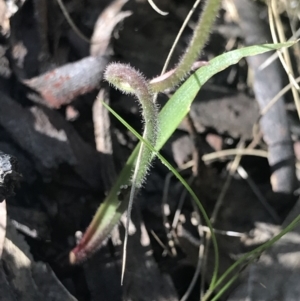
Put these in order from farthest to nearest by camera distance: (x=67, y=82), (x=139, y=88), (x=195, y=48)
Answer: (x=67, y=82), (x=195, y=48), (x=139, y=88)

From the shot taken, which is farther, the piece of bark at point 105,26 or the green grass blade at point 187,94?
the piece of bark at point 105,26

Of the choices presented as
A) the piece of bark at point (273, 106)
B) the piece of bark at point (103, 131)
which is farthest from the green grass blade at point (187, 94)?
the piece of bark at point (273, 106)

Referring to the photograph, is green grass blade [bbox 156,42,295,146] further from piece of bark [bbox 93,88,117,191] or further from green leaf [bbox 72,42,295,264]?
piece of bark [bbox 93,88,117,191]

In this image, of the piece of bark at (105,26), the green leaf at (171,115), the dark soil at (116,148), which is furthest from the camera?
the piece of bark at (105,26)

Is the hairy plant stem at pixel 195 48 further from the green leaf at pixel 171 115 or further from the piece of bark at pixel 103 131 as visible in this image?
the piece of bark at pixel 103 131

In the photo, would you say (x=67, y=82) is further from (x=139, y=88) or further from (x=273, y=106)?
(x=273, y=106)

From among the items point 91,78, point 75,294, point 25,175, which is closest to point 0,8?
point 91,78

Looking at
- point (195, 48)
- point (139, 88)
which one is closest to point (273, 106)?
point (195, 48)

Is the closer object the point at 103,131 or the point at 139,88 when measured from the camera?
the point at 139,88

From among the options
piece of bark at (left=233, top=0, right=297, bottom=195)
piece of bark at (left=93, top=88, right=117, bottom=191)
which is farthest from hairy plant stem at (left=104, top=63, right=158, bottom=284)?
piece of bark at (left=233, top=0, right=297, bottom=195)

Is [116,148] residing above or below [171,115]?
below
